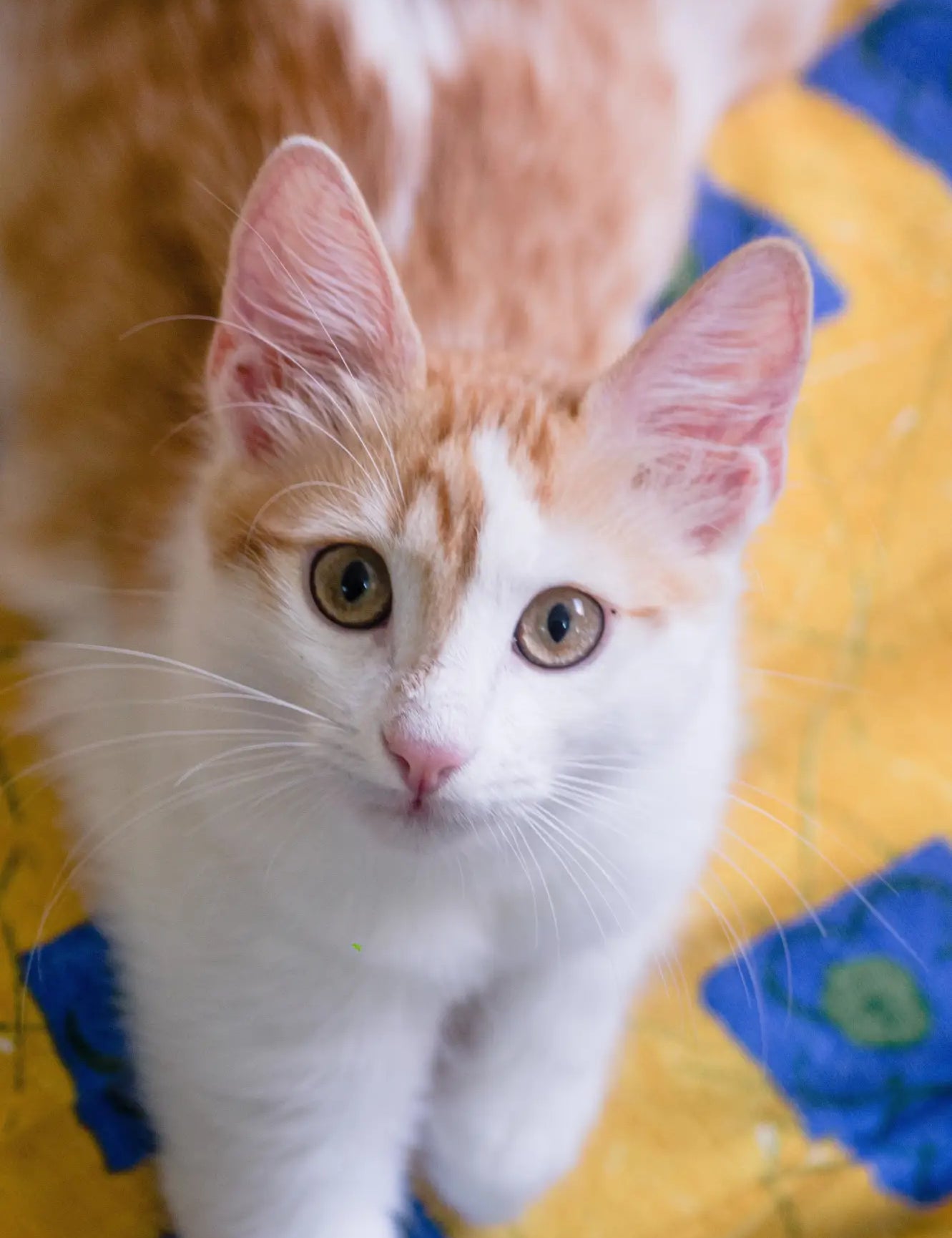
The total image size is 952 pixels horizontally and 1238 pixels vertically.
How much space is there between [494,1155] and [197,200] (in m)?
1.02

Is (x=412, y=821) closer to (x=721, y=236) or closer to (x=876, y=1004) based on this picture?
(x=876, y=1004)

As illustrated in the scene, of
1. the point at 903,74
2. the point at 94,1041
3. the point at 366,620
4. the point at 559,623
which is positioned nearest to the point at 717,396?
the point at 559,623

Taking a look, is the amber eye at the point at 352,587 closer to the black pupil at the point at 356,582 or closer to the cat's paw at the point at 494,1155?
the black pupil at the point at 356,582

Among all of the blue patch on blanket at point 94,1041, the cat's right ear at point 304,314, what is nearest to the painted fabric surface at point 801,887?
the blue patch on blanket at point 94,1041

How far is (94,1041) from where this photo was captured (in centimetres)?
118

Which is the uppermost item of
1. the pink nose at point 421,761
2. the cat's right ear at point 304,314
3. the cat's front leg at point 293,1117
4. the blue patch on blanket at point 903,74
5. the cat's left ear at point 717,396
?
the blue patch on blanket at point 903,74

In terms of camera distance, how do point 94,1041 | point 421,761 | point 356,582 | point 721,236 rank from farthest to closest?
1. point 721,236
2. point 94,1041
3. point 356,582
4. point 421,761

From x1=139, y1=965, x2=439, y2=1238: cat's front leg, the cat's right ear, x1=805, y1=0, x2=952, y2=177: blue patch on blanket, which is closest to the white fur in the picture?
x1=139, y1=965, x2=439, y2=1238: cat's front leg

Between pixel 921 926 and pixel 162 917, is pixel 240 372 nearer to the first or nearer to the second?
pixel 162 917

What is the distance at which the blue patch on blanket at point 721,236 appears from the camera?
179 centimetres

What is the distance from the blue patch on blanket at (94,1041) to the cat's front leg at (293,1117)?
87 millimetres

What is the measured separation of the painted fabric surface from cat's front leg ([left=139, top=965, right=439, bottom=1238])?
108 millimetres

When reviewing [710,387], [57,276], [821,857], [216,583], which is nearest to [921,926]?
[821,857]

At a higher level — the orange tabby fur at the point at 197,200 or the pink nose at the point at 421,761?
the orange tabby fur at the point at 197,200
